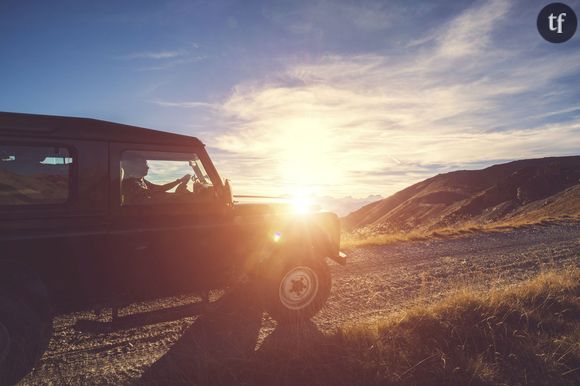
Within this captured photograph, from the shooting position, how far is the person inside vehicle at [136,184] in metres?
4.26

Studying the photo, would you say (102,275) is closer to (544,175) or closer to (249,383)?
(249,383)

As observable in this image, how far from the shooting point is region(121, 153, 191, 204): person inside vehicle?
4.26 m

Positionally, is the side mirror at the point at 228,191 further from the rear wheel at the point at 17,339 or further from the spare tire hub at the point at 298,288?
the rear wheel at the point at 17,339

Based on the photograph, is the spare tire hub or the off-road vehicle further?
the spare tire hub

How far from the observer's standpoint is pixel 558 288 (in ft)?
19.5

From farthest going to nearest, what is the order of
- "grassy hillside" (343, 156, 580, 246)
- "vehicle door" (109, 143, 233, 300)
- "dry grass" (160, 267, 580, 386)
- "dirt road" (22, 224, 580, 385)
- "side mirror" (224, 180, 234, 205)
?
"grassy hillside" (343, 156, 580, 246) < "side mirror" (224, 180, 234, 205) < "vehicle door" (109, 143, 233, 300) < "dirt road" (22, 224, 580, 385) < "dry grass" (160, 267, 580, 386)

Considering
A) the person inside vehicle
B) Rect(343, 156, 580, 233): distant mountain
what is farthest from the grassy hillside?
the person inside vehicle

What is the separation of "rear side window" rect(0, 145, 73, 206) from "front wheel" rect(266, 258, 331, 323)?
2754 mm

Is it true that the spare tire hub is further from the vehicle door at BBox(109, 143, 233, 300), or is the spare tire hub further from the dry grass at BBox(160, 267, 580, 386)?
the vehicle door at BBox(109, 143, 233, 300)

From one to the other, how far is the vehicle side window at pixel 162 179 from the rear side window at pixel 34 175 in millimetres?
582

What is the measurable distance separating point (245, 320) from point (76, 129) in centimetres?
326

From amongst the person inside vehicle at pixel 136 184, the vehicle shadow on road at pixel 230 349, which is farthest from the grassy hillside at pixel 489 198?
the person inside vehicle at pixel 136 184

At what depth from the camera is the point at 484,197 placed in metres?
69.2

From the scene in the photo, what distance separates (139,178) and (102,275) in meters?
1.18
